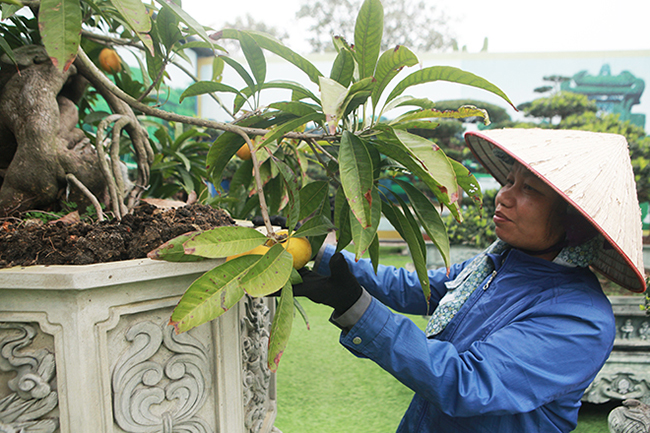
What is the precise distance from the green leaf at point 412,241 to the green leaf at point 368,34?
0.24 meters

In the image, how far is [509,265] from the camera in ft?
3.29

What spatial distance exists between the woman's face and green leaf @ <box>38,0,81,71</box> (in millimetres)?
866

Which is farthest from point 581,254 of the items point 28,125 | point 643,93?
point 643,93

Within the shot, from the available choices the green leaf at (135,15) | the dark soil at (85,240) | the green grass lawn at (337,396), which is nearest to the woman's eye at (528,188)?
the dark soil at (85,240)

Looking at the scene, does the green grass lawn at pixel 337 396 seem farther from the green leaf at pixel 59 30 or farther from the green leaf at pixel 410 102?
the green leaf at pixel 59 30

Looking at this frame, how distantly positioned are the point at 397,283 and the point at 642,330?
4.83 ft

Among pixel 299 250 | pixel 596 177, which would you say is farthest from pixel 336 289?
pixel 596 177

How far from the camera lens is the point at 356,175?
0.58 metres

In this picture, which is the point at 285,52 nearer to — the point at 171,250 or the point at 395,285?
the point at 171,250

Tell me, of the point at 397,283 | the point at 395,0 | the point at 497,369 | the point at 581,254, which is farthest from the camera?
the point at 395,0

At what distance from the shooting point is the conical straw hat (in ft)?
2.45

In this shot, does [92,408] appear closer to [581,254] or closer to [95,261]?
[95,261]

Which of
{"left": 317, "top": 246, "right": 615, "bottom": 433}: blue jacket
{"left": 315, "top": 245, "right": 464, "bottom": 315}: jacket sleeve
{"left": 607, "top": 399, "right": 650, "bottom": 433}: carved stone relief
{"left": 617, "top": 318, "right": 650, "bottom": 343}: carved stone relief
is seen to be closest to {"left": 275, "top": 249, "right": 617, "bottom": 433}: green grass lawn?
{"left": 617, "top": 318, "right": 650, "bottom": 343}: carved stone relief

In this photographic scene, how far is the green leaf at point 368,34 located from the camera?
60cm
